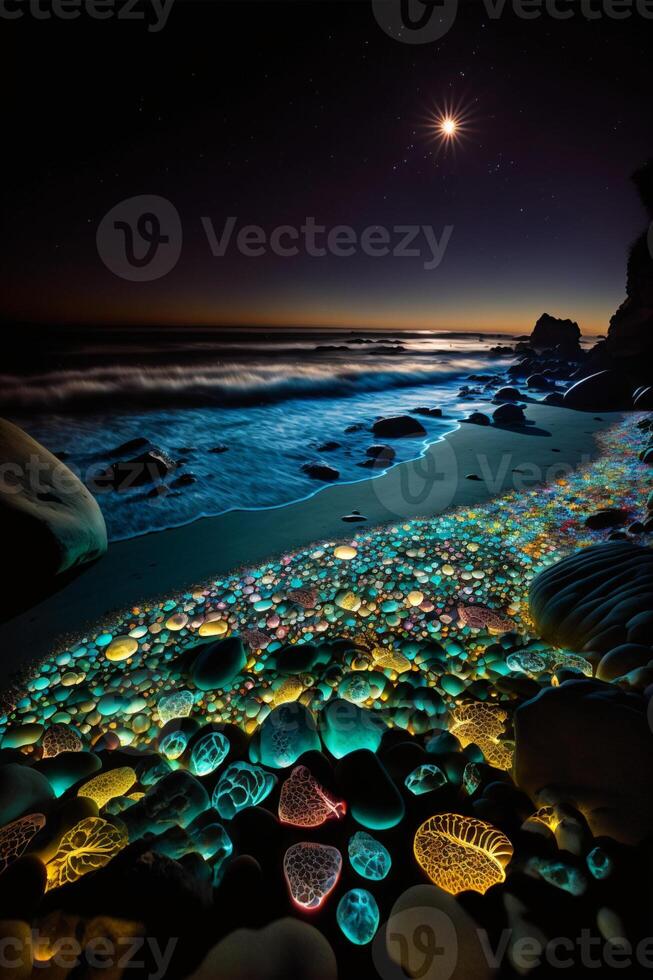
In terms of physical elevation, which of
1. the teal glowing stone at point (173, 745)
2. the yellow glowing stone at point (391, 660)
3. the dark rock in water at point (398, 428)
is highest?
the dark rock in water at point (398, 428)

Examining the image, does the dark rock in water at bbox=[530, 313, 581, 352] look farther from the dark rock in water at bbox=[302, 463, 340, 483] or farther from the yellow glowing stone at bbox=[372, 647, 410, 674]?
the yellow glowing stone at bbox=[372, 647, 410, 674]

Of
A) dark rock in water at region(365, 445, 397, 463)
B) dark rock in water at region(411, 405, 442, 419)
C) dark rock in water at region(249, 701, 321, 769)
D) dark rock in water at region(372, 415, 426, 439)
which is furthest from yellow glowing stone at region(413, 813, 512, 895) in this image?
dark rock in water at region(411, 405, 442, 419)

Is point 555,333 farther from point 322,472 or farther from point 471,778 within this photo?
point 471,778

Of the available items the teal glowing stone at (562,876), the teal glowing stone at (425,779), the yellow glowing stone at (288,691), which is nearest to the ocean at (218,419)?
the yellow glowing stone at (288,691)

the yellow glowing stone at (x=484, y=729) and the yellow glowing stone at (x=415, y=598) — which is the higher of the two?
the yellow glowing stone at (x=484, y=729)

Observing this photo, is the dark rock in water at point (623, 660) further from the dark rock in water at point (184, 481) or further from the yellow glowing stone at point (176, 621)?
the dark rock in water at point (184, 481)

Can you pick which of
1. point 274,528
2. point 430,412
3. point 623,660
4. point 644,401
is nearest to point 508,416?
point 430,412
